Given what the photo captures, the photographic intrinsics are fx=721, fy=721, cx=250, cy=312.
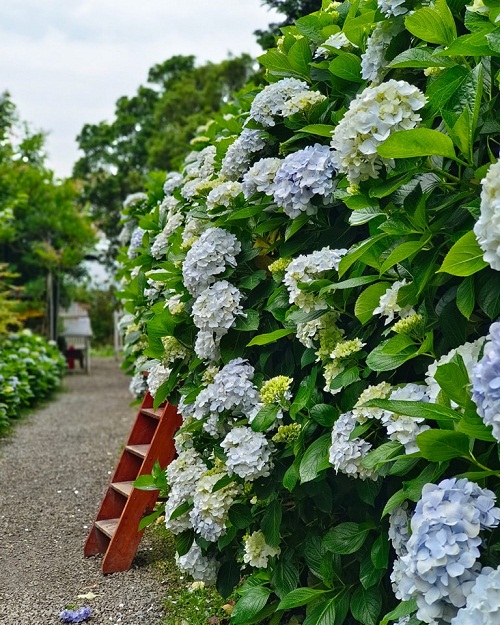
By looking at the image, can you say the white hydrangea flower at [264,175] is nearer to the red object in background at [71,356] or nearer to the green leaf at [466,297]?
the green leaf at [466,297]

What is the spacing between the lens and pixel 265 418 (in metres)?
2.04

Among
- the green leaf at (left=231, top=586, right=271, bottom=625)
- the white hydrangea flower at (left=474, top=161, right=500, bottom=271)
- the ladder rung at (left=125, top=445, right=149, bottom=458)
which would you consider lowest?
the green leaf at (left=231, top=586, right=271, bottom=625)

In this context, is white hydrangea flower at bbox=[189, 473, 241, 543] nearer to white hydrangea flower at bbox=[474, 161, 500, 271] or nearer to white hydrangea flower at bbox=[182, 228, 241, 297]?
white hydrangea flower at bbox=[182, 228, 241, 297]

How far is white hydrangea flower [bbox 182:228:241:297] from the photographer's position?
234cm

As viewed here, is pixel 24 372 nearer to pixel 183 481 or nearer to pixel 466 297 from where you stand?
pixel 183 481

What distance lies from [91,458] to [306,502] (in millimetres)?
3982

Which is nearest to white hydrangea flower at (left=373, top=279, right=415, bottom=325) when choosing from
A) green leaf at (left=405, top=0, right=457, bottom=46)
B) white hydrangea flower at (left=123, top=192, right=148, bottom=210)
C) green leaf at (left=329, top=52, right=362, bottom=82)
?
green leaf at (left=405, top=0, right=457, bottom=46)

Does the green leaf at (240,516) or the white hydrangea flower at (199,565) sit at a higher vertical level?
the green leaf at (240,516)

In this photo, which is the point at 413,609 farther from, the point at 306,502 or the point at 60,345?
the point at 60,345

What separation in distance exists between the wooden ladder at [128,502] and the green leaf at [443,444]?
2.10 m

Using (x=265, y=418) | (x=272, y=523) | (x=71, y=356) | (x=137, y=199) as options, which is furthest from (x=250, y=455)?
(x=71, y=356)

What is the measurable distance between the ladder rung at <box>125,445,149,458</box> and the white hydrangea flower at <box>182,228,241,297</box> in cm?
144

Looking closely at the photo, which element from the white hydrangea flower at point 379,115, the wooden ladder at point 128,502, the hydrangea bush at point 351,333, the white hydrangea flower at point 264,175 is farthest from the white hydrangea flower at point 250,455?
the wooden ladder at point 128,502

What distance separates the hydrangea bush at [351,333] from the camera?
1.35 meters
